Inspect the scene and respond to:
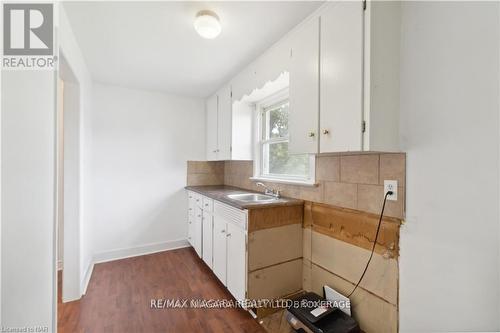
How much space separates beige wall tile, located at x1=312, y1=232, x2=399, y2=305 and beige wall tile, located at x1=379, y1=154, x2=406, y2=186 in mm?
504

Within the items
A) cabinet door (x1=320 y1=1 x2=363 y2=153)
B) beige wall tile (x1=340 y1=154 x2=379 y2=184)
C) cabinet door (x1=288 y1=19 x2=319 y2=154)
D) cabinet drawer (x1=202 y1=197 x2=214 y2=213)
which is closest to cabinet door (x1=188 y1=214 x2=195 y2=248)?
cabinet drawer (x1=202 y1=197 x2=214 y2=213)

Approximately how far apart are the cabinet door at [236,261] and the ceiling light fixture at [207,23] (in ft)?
4.98

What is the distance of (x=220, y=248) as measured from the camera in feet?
7.20

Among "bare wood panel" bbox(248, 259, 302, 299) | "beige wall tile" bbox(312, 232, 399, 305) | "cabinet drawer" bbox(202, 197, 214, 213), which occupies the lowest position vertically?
"bare wood panel" bbox(248, 259, 302, 299)

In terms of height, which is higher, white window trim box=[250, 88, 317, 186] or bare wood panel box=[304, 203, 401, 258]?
white window trim box=[250, 88, 317, 186]

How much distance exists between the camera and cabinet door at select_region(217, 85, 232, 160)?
2.76 m

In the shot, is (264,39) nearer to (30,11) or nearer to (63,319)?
(30,11)

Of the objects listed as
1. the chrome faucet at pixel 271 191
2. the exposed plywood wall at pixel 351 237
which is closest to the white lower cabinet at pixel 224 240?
the exposed plywood wall at pixel 351 237

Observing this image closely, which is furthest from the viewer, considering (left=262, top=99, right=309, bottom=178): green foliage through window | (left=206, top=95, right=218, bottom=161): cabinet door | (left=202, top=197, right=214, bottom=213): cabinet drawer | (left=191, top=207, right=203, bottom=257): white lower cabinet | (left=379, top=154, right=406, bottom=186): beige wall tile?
(left=206, top=95, right=218, bottom=161): cabinet door

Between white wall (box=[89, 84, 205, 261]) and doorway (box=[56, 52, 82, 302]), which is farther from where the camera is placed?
white wall (box=[89, 84, 205, 261])

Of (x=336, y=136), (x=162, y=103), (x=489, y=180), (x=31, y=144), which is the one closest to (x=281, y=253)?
(x=336, y=136)

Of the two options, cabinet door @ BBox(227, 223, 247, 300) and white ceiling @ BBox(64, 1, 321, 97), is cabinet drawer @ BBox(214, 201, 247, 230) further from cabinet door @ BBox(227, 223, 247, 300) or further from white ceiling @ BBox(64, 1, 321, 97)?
white ceiling @ BBox(64, 1, 321, 97)

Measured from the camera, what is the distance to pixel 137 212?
3113mm

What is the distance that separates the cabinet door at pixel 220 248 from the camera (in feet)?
6.91
